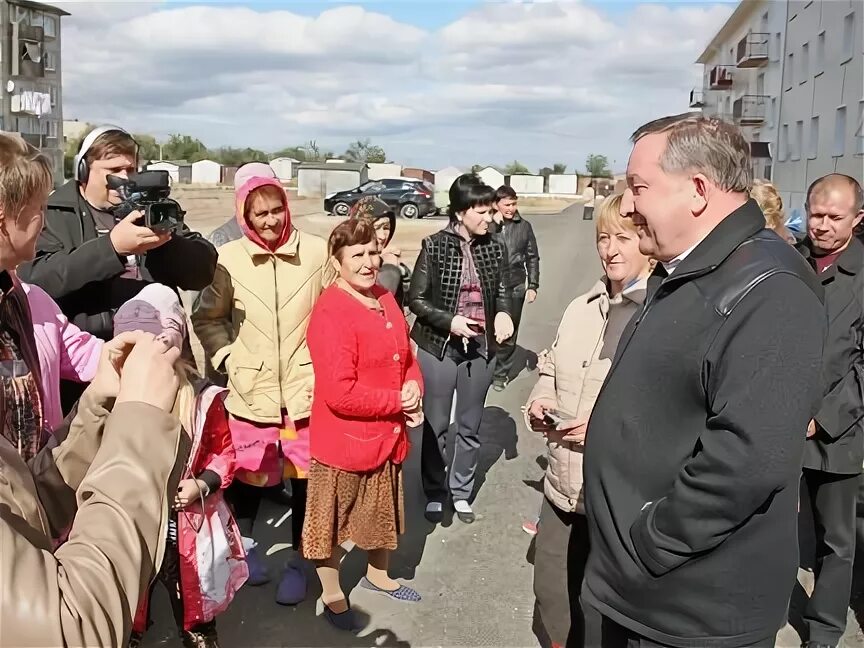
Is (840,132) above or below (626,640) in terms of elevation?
above

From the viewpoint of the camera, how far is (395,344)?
3.46 meters

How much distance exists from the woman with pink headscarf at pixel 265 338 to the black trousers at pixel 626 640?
1844 mm

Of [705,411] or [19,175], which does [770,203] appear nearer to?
[705,411]

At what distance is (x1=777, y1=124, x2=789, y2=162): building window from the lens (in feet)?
98.9

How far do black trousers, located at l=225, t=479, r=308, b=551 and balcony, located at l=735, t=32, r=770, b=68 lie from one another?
3820 centimetres

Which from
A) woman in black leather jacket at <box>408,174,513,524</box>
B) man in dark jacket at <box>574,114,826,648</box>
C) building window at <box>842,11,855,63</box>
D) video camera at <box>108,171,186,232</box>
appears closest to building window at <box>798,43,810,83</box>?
building window at <box>842,11,855,63</box>

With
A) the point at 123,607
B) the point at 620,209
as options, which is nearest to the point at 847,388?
the point at 620,209

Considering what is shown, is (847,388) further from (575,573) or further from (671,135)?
(671,135)

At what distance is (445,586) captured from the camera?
12.5 feet

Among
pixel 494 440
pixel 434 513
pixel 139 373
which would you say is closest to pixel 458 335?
pixel 434 513

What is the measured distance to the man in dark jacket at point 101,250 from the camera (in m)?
2.74

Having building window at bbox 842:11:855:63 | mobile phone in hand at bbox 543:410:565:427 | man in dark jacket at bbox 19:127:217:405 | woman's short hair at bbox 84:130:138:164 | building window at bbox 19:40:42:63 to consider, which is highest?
building window at bbox 842:11:855:63

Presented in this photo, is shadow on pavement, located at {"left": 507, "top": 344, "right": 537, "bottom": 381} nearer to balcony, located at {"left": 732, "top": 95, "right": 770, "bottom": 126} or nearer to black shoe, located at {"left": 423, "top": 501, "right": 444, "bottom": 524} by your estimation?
black shoe, located at {"left": 423, "top": 501, "right": 444, "bottom": 524}

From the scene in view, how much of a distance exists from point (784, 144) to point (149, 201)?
32.3 metres
